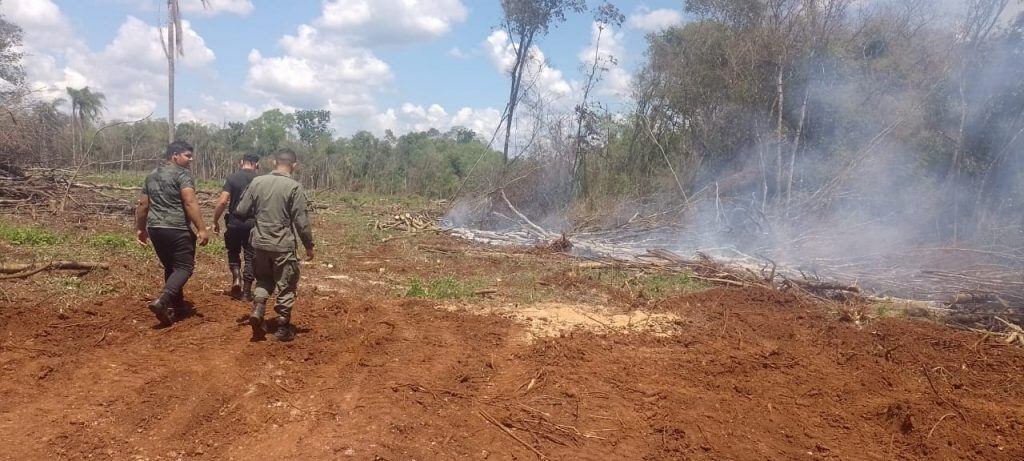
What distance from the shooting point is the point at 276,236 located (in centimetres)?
470

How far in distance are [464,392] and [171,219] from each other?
2.78 meters

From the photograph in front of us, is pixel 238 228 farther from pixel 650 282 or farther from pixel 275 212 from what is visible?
pixel 650 282

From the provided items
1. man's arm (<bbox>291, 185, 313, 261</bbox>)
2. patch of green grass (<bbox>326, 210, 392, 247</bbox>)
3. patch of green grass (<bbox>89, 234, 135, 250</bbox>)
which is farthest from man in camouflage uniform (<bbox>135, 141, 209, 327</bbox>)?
patch of green grass (<bbox>326, 210, 392, 247</bbox>)

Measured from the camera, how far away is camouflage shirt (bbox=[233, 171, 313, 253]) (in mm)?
4699

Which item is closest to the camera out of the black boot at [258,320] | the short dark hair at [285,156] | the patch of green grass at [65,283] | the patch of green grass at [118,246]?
the black boot at [258,320]

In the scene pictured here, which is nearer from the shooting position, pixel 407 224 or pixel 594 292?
pixel 594 292

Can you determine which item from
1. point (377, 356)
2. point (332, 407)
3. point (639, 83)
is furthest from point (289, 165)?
point (639, 83)

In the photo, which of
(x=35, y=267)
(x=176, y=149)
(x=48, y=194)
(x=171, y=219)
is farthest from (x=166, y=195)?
(x=48, y=194)

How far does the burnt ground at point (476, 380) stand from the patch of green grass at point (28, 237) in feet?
3.30

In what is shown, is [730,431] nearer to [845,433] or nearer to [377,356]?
[845,433]

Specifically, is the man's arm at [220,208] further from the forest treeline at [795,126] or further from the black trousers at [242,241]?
the forest treeline at [795,126]

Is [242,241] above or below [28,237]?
above

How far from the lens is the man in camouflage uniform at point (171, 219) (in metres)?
4.85

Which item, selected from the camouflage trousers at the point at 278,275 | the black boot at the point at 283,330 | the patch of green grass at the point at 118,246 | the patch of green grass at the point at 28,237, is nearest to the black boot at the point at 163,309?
the camouflage trousers at the point at 278,275
